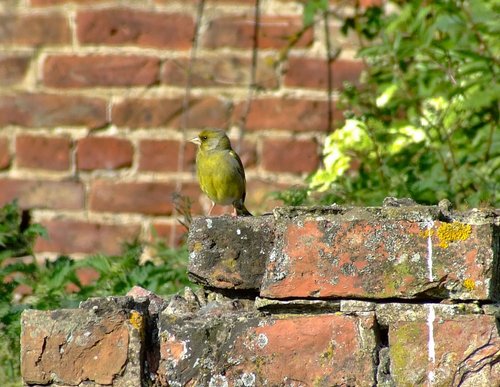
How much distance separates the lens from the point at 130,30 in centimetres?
384

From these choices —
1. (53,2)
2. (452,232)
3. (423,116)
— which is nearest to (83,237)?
(53,2)

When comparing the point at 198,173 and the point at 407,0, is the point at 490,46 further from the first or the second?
the point at 198,173

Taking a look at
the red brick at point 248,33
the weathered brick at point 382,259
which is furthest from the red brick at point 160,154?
the weathered brick at point 382,259

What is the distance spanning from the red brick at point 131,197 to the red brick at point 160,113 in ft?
0.77

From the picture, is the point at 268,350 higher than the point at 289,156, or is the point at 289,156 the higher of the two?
the point at 289,156

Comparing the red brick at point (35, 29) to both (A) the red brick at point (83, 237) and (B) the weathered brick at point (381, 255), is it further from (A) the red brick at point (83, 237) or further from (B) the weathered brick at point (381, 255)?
(B) the weathered brick at point (381, 255)

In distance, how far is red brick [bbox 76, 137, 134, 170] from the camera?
3816 millimetres

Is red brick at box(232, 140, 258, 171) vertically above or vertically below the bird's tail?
above

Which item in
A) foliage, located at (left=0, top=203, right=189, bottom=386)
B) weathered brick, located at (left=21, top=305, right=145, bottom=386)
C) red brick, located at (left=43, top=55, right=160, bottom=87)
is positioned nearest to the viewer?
weathered brick, located at (left=21, top=305, right=145, bottom=386)

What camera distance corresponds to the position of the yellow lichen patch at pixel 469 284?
5.29 ft

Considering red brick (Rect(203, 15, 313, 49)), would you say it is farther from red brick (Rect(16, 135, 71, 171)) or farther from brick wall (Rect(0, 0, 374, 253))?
red brick (Rect(16, 135, 71, 171))

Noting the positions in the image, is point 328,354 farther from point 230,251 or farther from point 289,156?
point 289,156

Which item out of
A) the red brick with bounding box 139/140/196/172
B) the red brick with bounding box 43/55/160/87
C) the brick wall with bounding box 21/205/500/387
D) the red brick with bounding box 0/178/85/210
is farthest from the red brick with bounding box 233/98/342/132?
the brick wall with bounding box 21/205/500/387

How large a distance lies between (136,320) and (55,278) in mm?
1317
